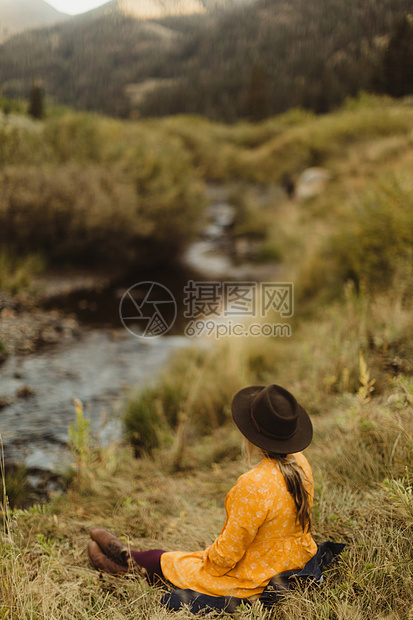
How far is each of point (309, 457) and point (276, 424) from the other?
49.5 inches

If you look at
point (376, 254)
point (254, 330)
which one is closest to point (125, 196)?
point (254, 330)

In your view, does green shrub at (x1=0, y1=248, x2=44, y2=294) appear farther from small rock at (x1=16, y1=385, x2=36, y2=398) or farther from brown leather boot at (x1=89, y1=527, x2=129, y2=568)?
brown leather boot at (x1=89, y1=527, x2=129, y2=568)

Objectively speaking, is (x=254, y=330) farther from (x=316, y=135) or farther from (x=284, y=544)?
(x=316, y=135)

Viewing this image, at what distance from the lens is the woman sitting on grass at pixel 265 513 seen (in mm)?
1690

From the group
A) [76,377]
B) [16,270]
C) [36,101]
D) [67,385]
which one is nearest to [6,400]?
[67,385]

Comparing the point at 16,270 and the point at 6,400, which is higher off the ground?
the point at 16,270

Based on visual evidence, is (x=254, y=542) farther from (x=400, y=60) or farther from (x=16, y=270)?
(x=16, y=270)

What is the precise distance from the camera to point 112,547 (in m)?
2.14

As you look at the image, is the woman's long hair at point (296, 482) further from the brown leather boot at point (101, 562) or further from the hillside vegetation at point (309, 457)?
the brown leather boot at point (101, 562)

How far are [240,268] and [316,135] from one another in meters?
9.72

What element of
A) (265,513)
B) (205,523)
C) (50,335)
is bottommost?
(50,335)

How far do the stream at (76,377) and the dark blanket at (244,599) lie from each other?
5.44 feet

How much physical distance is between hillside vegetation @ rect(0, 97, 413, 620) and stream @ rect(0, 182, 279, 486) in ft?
1.78

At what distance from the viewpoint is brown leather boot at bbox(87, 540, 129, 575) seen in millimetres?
2090
